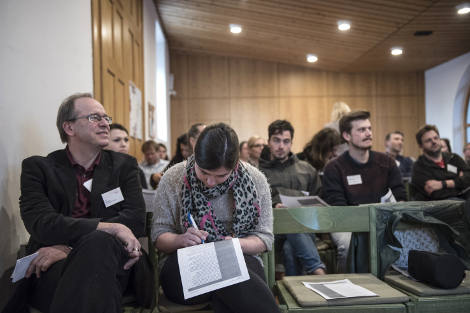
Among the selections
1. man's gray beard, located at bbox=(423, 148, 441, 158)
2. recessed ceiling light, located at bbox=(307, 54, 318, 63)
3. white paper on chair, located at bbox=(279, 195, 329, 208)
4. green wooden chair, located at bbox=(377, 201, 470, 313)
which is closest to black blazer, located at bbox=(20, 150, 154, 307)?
white paper on chair, located at bbox=(279, 195, 329, 208)

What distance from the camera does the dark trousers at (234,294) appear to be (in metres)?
1.46

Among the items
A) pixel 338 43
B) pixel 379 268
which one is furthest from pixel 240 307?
pixel 338 43

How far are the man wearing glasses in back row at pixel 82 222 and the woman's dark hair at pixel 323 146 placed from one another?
6.78 feet

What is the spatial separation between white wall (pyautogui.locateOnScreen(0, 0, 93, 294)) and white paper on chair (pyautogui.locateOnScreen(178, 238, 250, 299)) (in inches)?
35.9

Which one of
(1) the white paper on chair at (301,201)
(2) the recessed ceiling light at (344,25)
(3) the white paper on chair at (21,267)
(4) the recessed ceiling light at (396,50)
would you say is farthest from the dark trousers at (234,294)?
(4) the recessed ceiling light at (396,50)

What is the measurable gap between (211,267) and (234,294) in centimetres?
14

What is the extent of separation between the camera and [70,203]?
1.79 metres

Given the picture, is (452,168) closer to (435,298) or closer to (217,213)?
(435,298)

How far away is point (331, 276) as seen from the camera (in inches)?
80.2

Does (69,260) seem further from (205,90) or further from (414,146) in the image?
(414,146)

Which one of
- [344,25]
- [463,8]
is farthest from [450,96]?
[344,25]

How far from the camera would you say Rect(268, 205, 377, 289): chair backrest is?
202 centimetres

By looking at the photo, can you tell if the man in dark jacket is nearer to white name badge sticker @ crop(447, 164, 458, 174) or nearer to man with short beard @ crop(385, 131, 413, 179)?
white name badge sticker @ crop(447, 164, 458, 174)

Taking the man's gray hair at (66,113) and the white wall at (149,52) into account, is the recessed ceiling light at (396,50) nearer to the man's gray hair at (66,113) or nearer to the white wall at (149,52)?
the white wall at (149,52)
